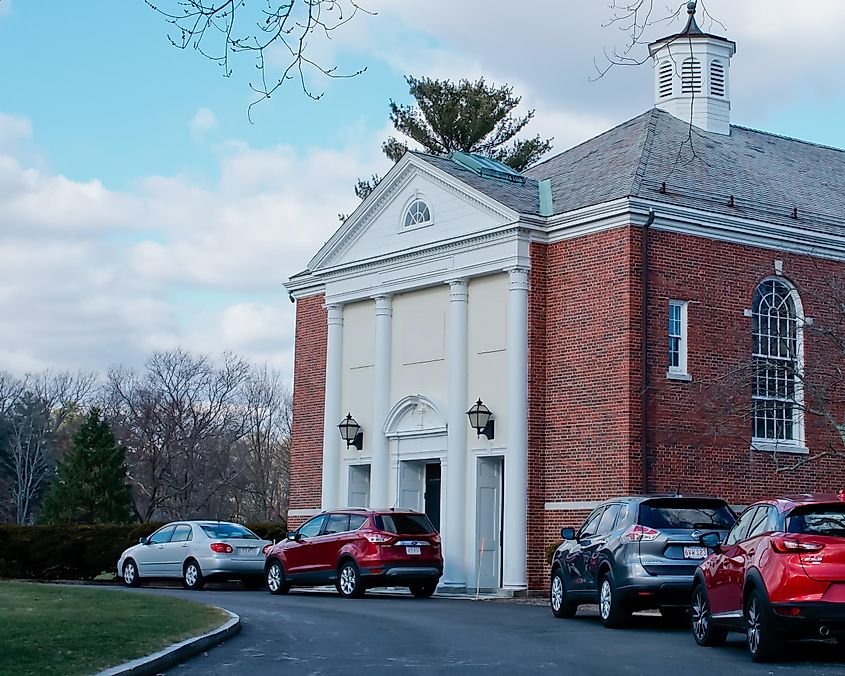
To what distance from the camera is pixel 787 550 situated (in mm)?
12305

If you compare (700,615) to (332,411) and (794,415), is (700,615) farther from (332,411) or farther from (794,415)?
(332,411)

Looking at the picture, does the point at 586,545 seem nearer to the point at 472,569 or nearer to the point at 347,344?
the point at 472,569

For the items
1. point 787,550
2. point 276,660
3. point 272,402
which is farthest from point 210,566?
point 272,402

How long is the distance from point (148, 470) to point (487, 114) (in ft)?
82.2

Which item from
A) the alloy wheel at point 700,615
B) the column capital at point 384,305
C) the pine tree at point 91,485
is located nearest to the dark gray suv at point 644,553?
the alloy wheel at point 700,615

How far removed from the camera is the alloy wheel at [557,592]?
1877cm

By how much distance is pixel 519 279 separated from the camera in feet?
87.3

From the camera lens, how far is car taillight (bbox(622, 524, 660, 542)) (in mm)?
16422

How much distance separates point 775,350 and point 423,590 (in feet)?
28.0

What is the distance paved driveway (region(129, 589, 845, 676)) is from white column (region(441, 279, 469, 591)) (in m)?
6.88

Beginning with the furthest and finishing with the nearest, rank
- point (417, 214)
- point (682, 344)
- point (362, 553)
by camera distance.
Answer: point (417, 214)
point (682, 344)
point (362, 553)

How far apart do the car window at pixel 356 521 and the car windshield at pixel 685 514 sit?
862 centimetres

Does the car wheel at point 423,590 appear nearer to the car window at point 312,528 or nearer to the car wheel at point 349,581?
the car wheel at point 349,581

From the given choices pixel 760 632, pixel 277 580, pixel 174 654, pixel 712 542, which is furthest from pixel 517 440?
pixel 174 654
